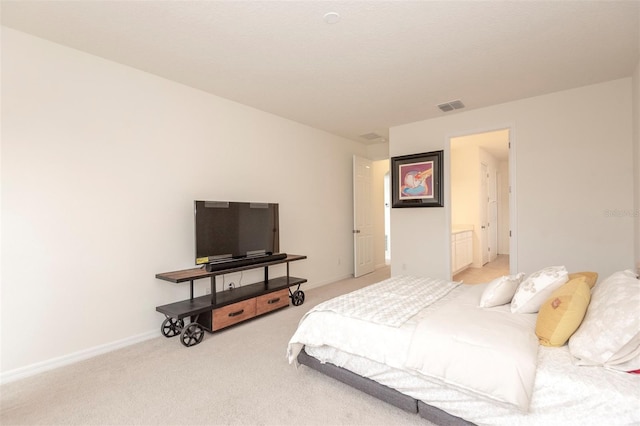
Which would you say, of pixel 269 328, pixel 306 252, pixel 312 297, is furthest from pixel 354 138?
pixel 269 328

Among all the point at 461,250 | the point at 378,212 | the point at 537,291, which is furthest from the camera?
the point at 378,212

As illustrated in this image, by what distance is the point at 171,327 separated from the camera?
3150mm

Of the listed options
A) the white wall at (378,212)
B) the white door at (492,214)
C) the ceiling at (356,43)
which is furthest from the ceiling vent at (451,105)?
the white door at (492,214)

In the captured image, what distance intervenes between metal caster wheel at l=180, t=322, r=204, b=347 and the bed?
3.82 feet

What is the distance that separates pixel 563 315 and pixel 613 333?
231 millimetres

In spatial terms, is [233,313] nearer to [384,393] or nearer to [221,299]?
[221,299]

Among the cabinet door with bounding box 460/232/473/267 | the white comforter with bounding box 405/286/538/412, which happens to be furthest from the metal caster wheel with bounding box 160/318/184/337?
the cabinet door with bounding box 460/232/473/267

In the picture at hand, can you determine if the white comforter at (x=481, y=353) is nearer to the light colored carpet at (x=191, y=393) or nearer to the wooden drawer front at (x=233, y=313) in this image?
A: the light colored carpet at (x=191, y=393)

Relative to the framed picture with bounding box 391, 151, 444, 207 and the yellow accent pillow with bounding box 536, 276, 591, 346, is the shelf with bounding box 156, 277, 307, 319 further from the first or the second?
the yellow accent pillow with bounding box 536, 276, 591, 346

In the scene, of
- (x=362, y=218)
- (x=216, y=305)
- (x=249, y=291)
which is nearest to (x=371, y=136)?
(x=362, y=218)

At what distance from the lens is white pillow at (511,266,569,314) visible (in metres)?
1.98

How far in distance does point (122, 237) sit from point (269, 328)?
178 cm

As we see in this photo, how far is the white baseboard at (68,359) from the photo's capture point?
2.34 m

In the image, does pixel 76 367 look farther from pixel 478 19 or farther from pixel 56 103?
pixel 478 19
